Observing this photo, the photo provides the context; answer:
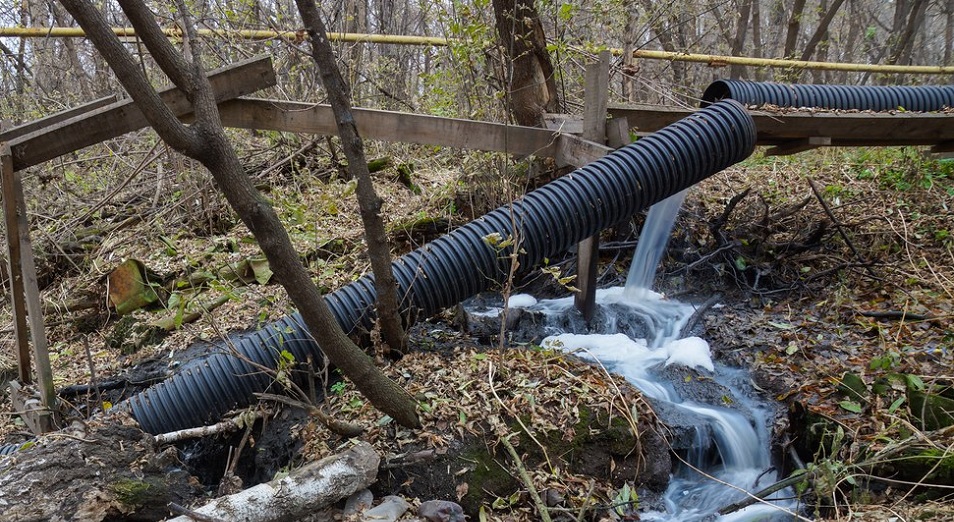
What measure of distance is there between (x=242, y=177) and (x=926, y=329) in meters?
4.53

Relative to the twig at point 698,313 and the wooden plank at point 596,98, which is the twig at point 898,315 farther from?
the wooden plank at point 596,98

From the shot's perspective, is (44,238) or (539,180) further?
(44,238)

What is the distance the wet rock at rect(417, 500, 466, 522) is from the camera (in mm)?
3029

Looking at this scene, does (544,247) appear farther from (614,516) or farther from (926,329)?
(926,329)

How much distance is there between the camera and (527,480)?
3.21 m

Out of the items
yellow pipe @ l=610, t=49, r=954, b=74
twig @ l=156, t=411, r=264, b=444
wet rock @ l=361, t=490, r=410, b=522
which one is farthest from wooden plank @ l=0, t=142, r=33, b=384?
yellow pipe @ l=610, t=49, r=954, b=74

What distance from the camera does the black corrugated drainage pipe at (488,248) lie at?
404 cm

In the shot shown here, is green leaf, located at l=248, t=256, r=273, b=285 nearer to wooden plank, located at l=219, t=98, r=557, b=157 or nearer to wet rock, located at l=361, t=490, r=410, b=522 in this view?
wooden plank, located at l=219, t=98, r=557, b=157

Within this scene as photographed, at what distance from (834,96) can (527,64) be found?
2.88 metres

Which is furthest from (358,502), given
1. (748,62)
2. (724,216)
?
(748,62)

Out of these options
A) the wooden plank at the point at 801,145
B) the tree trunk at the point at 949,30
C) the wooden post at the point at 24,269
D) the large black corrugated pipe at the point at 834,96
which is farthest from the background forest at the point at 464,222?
the tree trunk at the point at 949,30

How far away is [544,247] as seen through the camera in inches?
169

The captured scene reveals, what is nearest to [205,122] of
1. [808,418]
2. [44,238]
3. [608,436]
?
[608,436]

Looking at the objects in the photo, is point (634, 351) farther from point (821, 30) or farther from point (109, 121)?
point (821, 30)
